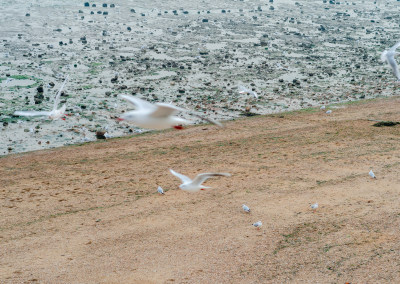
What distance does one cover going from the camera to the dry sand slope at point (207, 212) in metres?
8.60

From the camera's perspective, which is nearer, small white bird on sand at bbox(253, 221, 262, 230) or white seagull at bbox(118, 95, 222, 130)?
white seagull at bbox(118, 95, 222, 130)

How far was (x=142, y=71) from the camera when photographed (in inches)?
918

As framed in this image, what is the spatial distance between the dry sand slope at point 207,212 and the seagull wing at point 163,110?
9.54ft

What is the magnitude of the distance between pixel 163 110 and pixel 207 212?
13.1 feet

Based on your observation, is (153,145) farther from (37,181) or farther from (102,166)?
(37,181)

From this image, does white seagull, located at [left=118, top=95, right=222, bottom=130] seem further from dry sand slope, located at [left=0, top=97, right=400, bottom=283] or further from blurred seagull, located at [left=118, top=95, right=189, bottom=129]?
dry sand slope, located at [left=0, top=97, right=400, bottom=283]

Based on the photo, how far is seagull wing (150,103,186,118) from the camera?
7.08 m

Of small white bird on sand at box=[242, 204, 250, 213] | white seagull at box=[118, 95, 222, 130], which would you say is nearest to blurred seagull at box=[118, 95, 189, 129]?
white seagull at box=[118, 95, 222, 130]

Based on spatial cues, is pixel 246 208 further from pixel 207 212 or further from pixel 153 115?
pixel 153 115

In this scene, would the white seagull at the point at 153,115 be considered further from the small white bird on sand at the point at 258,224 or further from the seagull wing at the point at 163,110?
the small white bird on sand at the point at 258,224

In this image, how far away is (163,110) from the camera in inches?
286

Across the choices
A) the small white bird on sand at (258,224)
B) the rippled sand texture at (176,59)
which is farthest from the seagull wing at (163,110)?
the rippled sand texture at (176,59)

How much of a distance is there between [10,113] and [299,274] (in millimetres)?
13056

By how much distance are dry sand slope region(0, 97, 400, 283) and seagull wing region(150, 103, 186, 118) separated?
9.54 ft
